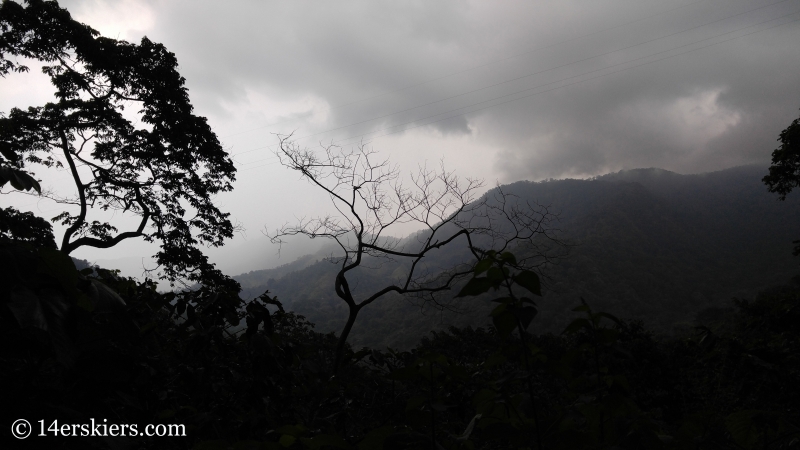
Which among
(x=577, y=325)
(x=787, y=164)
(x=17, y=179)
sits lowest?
(x=577, y=325)

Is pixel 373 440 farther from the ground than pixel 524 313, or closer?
closer

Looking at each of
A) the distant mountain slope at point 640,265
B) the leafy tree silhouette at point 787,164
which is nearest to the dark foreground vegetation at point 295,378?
the leafy tree silhouette at point 787,164

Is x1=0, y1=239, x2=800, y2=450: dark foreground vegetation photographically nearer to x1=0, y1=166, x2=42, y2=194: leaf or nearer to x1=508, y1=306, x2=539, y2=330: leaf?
x1=508, y1=306, x2=539, y2=330: leaf

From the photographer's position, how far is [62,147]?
11516 mm

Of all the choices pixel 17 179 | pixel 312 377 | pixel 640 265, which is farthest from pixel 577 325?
pixel 640 265

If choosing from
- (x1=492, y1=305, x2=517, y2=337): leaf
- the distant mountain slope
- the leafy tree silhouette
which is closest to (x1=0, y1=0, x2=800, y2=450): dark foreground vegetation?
(x1=492, y1=305, x2=517, y2=337): leaf

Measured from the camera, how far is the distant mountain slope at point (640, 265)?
5497 cm

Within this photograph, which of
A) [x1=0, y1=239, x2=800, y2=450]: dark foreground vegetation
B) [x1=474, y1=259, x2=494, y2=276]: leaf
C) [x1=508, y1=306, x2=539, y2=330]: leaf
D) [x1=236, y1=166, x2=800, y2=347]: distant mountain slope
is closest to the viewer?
[x1=0, y1=239, x2=800, y2=450]: dark foreground vegetation

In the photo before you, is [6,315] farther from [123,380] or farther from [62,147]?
[62,147]

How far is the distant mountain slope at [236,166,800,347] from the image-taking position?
54969 millimetres

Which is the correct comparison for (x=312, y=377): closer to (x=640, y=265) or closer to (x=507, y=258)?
(x=507, y=258)

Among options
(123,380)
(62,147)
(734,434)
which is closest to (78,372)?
(123,380)

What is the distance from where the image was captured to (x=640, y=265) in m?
74.2

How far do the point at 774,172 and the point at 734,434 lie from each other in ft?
61.5
